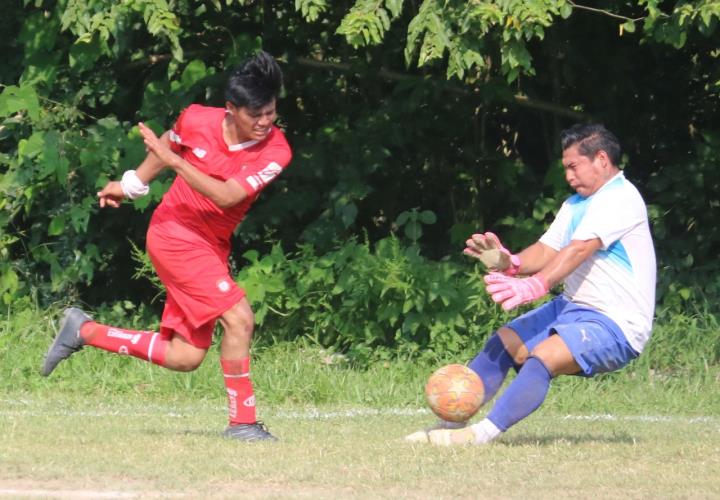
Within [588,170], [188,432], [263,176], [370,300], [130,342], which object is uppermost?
[588,170]

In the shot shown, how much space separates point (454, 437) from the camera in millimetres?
6539

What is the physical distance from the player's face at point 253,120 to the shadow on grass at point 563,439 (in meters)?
1.95

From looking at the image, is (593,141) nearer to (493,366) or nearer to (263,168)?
(493,366)

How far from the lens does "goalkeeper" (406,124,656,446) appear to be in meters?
6.37

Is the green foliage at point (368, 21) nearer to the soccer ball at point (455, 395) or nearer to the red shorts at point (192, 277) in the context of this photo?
the red shorts at point (192, 277)

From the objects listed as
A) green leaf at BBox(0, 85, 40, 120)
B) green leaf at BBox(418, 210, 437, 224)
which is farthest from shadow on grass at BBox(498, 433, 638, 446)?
green leaf at BBox(0, 85, 40, 120)

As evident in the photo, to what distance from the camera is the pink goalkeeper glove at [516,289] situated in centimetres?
616

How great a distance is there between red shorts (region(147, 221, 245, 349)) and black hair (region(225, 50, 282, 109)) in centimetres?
73

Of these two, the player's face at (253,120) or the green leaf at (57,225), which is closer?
the player's face at (253,120)

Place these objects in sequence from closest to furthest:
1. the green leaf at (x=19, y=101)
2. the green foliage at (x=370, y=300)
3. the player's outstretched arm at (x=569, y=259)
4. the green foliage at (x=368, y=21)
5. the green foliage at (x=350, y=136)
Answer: the player's outstretched arm at (x=569, y=259) < the green foliage at (x=368, y=21) < the green foliage at (x=370, y=300) < the green leaf at (x=19, y=101) < the green foliage at (x=350, y=136)

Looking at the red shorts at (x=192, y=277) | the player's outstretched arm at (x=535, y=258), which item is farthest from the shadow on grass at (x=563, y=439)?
the red shorts at (x=192, y=277)

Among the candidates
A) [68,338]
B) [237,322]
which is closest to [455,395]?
[237,322]

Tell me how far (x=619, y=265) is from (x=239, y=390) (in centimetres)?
196

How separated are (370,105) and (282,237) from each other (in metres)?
1.31
